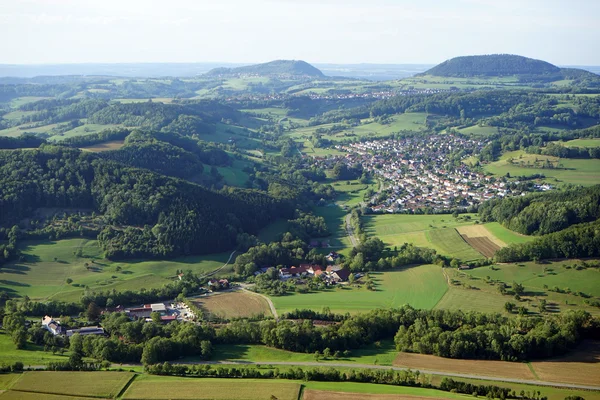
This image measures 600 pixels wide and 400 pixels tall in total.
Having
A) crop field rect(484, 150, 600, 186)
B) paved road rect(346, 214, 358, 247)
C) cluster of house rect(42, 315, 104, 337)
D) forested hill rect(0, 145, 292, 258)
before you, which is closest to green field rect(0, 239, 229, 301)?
forested hill rect(0, 145, 292, 258)

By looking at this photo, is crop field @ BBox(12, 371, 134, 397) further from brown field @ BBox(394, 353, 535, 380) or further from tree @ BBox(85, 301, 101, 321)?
brown field @ BBox(394, 353, 535, 380)

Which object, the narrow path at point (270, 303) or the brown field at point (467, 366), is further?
the narrow path at point (270, 303)

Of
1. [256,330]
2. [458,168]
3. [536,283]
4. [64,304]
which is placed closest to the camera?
[256,330]

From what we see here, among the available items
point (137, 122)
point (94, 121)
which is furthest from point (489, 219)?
point (94, 121)

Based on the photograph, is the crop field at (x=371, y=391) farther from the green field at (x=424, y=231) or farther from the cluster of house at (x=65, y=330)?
the green field at (x=424, y=231)

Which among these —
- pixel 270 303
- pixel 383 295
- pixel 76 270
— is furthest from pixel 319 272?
pixel 76 270

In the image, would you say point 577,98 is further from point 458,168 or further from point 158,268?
point 158,268

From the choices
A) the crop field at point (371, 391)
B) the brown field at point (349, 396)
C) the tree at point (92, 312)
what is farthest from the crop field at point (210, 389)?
the tree at point (92, 312)
